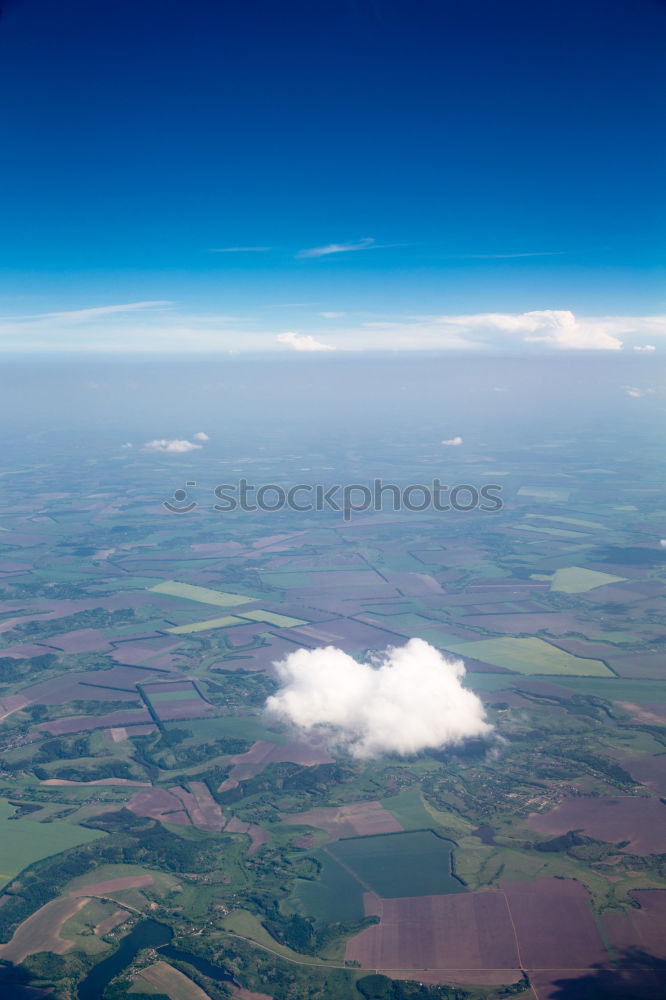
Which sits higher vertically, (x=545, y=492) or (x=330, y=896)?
(x=545, y=492)

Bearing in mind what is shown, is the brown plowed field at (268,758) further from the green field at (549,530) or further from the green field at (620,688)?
the green field at (549,530)

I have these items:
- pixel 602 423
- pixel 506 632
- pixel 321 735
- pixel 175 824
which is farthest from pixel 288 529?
pixel 602 423

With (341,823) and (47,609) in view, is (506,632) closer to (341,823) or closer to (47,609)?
(341,823)

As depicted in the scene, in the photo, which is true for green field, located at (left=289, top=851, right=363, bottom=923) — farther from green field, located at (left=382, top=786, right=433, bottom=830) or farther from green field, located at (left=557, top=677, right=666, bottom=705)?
green field, located at (left=557, top=677, right=666, bottom=705)

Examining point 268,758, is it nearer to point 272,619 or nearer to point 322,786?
point 322,786

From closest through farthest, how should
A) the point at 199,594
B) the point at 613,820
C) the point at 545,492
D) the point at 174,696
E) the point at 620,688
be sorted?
the point at 613,820 < the point at 620,688 < the point at 174,696 < the point at 199,594 < the point at 545,492

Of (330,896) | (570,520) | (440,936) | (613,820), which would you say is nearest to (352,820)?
(330,896)

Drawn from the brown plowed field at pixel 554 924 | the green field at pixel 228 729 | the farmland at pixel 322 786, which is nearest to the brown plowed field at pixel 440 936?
the farmland at pixel 322 786
